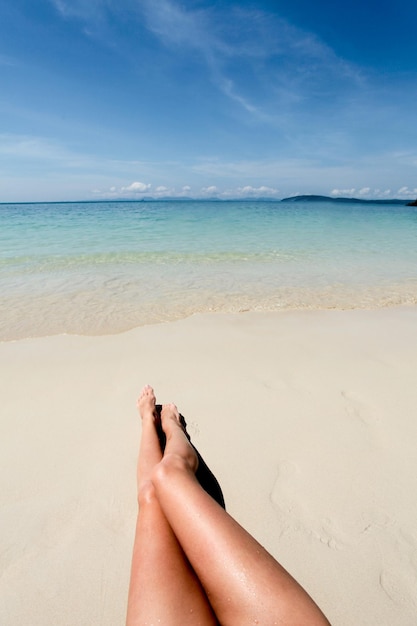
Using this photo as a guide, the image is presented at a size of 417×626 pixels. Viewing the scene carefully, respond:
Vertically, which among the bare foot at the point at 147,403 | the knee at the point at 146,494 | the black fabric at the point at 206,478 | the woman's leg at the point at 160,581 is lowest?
the black fabric at the point at 206,478

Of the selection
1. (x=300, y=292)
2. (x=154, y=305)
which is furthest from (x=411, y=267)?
(x=154, y=305)

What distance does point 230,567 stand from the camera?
4.14 ft

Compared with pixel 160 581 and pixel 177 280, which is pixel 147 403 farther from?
pixel 177 280

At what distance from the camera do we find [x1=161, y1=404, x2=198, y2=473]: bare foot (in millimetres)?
1967

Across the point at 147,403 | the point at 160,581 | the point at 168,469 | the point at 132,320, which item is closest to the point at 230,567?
the point at 160,581

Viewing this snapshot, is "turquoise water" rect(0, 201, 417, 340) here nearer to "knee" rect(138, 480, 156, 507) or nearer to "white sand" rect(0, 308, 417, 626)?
"white sand" rect(0, 308, 417, 626)

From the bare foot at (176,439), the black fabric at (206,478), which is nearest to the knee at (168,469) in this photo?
the bare foot at (176,439)

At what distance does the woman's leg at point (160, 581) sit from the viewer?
1171mm

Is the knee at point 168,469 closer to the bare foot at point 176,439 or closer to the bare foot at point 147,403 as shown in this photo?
the bare foot at point 176,439

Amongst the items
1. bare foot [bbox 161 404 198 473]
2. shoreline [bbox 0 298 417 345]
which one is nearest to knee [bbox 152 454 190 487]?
bare foot [bbox 161 404 198 473]

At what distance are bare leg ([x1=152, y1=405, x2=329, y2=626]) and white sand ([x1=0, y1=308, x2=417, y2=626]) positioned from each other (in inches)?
17.1

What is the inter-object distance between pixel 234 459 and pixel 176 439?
1.40 feet

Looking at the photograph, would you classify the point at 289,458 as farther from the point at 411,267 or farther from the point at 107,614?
the point at 411,267

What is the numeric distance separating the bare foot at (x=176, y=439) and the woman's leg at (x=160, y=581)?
0.31 metres
